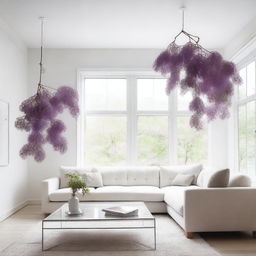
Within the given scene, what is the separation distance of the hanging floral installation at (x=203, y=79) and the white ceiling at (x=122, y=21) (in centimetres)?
199

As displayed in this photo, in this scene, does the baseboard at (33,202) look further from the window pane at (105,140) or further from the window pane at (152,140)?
the window pane at (152,140)

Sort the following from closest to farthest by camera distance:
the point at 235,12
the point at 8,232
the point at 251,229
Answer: the point at 251,229, the point at 8,232, the point at 235,12

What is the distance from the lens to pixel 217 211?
4.62 m

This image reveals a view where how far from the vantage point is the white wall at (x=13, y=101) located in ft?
19.3

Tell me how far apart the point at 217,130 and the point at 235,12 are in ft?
8.30

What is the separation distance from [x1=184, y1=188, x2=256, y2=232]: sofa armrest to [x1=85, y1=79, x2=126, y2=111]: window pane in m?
3.31

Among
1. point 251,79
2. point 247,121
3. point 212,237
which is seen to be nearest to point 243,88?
A: point 251,79

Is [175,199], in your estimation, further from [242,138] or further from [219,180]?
[242,138]

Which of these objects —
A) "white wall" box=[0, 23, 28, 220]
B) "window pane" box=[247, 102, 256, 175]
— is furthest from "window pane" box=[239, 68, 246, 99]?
"white wall" box=[0, 23, 28, 220]

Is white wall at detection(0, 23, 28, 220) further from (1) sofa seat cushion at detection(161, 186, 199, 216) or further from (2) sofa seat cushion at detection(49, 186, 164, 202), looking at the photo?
(1) sofa seat cushion at detection(161, 186, 199, 216)

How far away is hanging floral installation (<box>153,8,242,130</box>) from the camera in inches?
116

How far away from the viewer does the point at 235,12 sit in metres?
5.38

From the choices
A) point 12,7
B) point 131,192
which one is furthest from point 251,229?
point 12,7

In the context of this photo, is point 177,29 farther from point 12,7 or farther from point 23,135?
point 23,135
